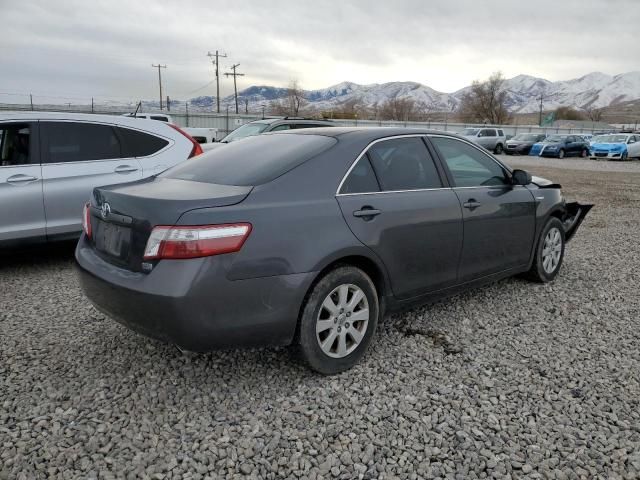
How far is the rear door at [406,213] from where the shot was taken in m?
3.20

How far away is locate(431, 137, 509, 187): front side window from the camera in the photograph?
Result: 395cm

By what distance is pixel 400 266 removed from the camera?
3389mm

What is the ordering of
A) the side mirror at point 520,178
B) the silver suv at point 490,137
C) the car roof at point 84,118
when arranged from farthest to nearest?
the silver suv at point 490,137 < the car roof at point 84,118 < the side mirror at point 520,178

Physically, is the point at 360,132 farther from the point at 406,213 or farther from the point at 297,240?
the point at 297,240

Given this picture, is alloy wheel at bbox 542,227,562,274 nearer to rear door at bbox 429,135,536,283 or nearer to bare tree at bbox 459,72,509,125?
rear door at bbox 429,135,536,283

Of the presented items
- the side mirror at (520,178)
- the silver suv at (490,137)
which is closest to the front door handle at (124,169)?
the side mirror at (520,178)

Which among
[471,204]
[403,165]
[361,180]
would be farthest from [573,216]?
[361,180]

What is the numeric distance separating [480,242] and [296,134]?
166 centimetres

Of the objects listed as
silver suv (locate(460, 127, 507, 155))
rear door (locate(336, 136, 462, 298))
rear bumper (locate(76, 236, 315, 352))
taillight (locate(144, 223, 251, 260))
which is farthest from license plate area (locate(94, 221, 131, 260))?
silver suv (locate(460, 127, 507, 155))

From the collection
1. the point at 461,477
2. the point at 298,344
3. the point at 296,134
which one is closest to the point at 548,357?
the point at 461,477

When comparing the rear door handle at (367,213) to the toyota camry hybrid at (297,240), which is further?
the rear door handle at (367,213)

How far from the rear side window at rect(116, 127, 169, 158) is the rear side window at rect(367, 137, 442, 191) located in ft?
11.1

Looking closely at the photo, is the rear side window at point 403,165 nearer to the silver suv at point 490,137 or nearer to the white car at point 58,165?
the white car at point 58,165

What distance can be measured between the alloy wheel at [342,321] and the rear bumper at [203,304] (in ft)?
0.74
